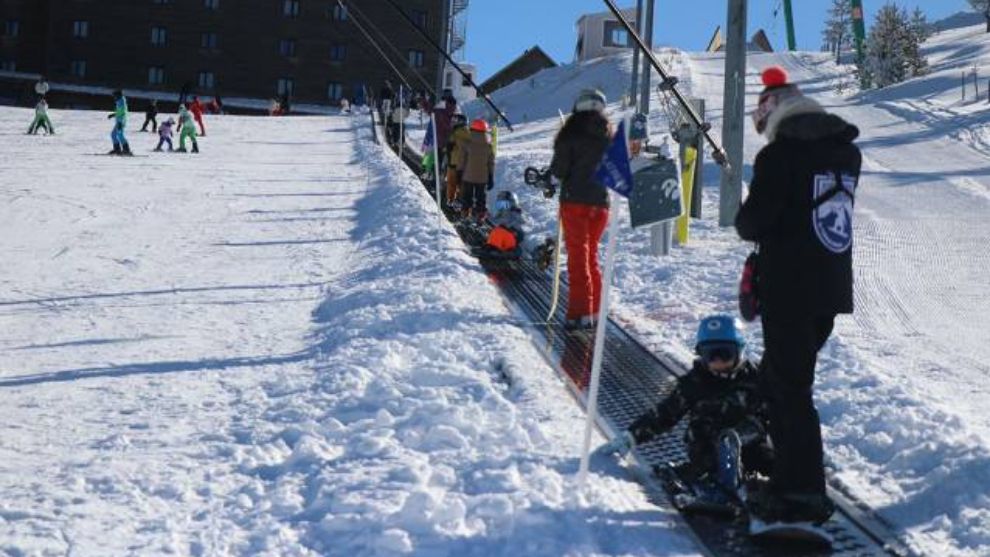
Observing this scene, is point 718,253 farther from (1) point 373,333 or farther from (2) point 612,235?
(2) point 612,235

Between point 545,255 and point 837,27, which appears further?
point 837,27

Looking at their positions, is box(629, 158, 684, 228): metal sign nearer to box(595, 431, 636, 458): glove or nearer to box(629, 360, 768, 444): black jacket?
box(595, 431, 636, 458): glove

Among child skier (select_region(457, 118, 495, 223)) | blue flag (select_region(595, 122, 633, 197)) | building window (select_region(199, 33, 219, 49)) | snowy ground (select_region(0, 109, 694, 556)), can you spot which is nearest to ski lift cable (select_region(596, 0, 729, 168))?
snowy ground (select_region(0, 109, 694, 556))

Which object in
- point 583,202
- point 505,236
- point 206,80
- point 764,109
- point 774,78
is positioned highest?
point 206,80

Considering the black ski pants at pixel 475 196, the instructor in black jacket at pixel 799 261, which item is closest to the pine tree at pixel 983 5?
the black ski pants at pixel 475 196

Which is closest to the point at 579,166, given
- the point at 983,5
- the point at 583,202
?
the point at 583,202

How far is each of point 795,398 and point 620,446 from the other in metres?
1.31

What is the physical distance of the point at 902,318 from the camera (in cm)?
960

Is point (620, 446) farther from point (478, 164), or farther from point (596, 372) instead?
point (478, 164)

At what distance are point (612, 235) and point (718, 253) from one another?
7.81m

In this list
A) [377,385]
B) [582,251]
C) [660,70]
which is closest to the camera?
[377,385]

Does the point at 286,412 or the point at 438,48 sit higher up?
the point at 438,48

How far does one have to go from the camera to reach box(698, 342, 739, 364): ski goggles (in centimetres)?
539

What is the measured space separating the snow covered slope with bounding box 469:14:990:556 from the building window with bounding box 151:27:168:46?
46085 mm
